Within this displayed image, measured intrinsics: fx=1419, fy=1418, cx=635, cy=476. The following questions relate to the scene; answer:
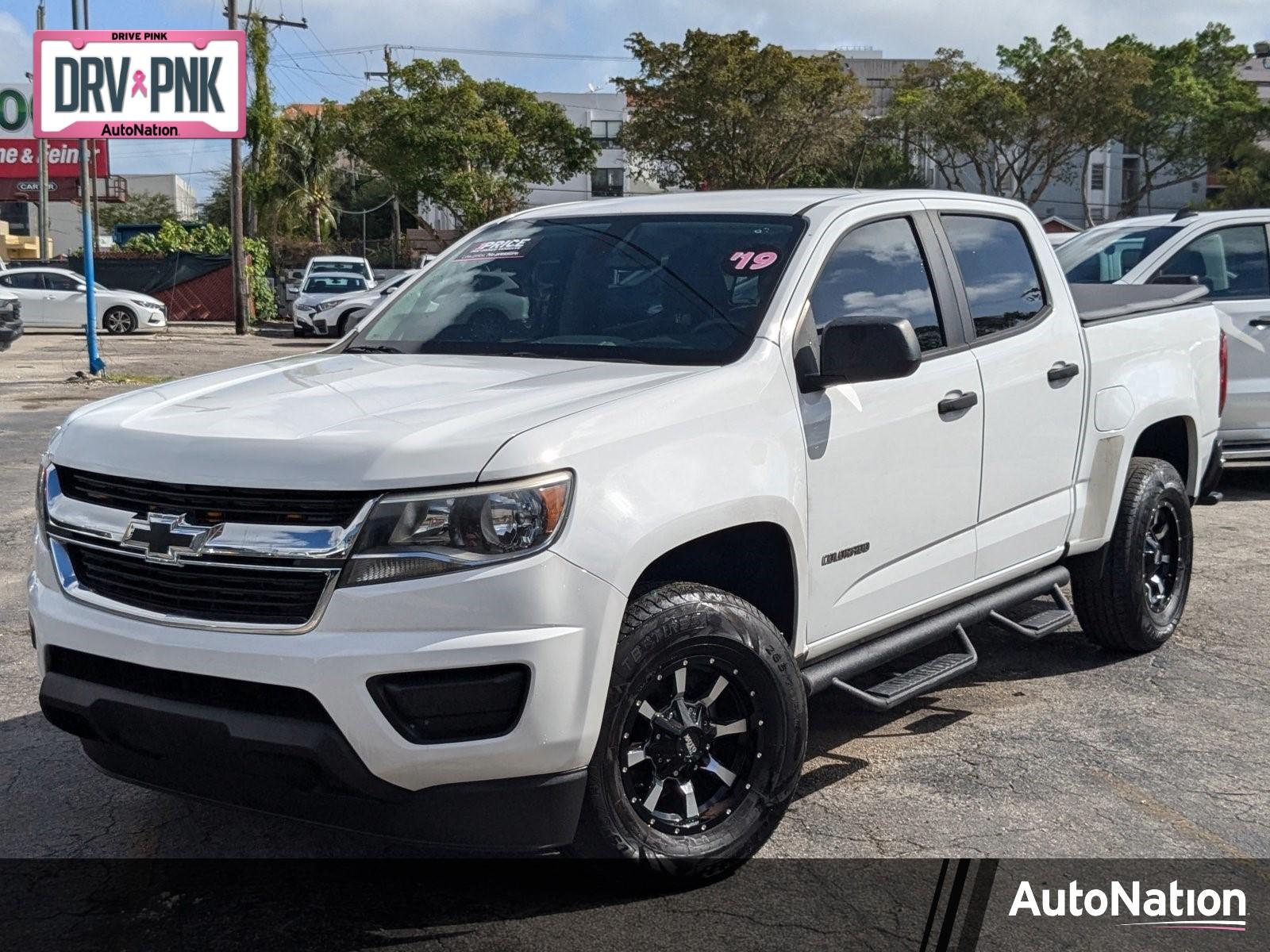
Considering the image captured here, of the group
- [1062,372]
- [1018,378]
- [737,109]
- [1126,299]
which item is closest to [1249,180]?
[737,109]

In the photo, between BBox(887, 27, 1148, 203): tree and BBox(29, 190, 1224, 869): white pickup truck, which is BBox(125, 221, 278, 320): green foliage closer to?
BBox(887, 27, 1148, 203): tree

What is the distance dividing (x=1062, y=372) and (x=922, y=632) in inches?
50.1

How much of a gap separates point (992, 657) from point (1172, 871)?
7.28 ft

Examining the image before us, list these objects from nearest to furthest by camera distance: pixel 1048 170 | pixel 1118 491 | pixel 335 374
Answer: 1. pixel 335 374
2. pixel 1118 491
3. pixel 1048 170

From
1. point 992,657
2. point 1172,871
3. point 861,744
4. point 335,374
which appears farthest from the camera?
point 992,657

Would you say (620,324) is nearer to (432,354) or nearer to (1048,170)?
(432,354)

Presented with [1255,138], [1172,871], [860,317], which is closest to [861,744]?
[1172,871]

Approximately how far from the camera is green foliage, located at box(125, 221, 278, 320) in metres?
37.7

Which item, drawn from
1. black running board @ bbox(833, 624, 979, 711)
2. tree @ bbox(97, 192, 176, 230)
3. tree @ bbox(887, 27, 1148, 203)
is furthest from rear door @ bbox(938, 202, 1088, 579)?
tree @ bbox(97, 192, 176, 230)

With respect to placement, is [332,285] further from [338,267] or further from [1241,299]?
[1241,299]

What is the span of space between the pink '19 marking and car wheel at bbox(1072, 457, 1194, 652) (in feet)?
7.09

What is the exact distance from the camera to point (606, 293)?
14.6ft

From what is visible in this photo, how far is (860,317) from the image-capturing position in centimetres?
396

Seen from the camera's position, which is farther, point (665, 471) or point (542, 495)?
point (665, 471)
